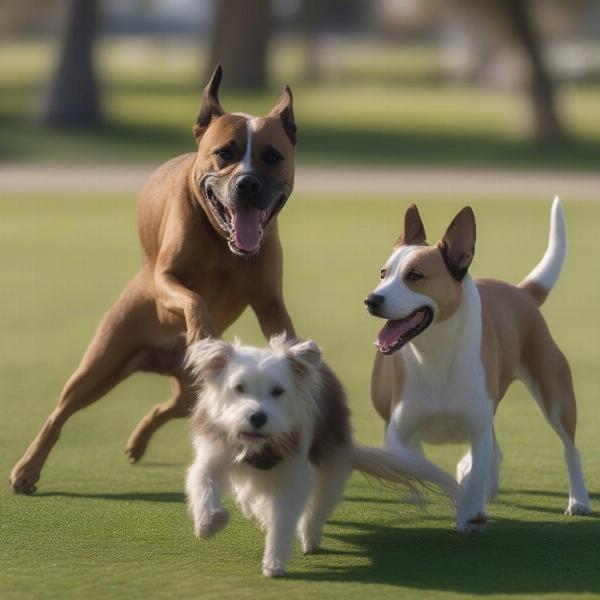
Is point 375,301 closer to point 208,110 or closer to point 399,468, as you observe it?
point 399,468

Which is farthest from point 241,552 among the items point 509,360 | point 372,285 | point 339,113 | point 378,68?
point 378,68

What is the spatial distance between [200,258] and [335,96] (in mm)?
48557

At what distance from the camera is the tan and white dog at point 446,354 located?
6.95m

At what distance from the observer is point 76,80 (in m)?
36.8

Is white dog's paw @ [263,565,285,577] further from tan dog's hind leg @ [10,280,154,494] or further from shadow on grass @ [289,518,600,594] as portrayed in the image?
tan dog's hind leg @ [10,280,154,494]

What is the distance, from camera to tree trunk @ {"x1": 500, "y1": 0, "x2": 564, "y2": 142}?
34.2 m

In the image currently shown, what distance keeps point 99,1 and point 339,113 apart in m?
8.47

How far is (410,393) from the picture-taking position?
23.6 feet

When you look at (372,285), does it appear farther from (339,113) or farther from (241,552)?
(339,113)

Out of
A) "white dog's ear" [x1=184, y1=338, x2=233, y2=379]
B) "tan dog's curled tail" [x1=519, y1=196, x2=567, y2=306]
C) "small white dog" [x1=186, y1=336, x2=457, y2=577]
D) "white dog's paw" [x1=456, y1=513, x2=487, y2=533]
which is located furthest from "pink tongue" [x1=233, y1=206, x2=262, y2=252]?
"white dog's paw" [x1=456, y1=513, x2=487, y2=533]

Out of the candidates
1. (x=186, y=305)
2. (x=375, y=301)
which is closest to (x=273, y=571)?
(x=375, y=301)

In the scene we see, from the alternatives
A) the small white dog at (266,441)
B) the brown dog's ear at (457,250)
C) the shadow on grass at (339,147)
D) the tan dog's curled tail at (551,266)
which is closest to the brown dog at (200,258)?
the small white dog at (266,441)

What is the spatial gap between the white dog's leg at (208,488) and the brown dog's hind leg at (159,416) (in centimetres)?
193

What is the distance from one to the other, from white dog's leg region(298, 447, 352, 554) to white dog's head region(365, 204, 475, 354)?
505 mm
